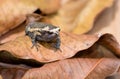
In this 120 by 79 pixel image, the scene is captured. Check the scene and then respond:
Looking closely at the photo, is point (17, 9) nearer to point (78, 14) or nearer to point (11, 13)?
point (11, 13)

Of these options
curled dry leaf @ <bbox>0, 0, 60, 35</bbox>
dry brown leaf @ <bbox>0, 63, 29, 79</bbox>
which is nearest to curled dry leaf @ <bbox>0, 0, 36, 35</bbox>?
curled dry leaf @ <bbox>0, 0, 60, 35</bbox>

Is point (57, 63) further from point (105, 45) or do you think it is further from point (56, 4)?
point (56, 4)

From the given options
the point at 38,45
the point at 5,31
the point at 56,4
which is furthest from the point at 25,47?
the point at 56,4

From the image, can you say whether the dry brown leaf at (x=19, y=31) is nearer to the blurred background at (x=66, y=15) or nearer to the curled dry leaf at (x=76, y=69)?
the blurred background at (x=66, y=15)

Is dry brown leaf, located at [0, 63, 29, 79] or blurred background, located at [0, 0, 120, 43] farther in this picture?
blurred background, located at [0, 0, 120, 43]

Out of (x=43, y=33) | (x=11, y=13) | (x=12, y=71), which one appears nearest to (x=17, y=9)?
(x=11, y=13)

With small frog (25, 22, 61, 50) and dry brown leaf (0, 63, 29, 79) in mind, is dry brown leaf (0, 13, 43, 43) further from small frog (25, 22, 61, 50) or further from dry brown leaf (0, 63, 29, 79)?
dry brown leaf (0, 63, 29, 79)
